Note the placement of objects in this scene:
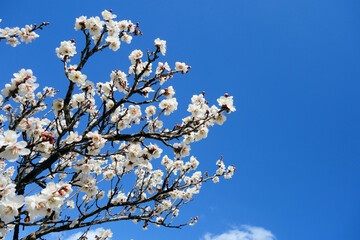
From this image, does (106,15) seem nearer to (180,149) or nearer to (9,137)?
(180,149)

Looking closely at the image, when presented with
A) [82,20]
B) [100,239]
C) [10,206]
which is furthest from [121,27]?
[100,239]

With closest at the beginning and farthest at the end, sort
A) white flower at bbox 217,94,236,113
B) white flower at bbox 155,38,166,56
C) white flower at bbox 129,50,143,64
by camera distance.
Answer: white flower at bbox 217,94,236,113 → white flower at bbox 155,38,166,56 → white flower at bbox 129,50,143,64

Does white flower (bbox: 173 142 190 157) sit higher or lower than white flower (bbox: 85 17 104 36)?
lower

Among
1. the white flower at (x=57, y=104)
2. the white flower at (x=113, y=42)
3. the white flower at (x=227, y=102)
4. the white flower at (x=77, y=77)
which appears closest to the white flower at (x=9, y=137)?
the white flower at (x=77, y=77)

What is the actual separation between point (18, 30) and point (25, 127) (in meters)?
2.18

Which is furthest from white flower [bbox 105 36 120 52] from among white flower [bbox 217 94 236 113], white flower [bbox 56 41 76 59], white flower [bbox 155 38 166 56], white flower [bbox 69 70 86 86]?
white flower [bbox 217 94 236 113]

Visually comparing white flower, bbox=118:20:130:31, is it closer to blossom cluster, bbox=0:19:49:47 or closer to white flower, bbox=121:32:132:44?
white flower, bbox=121:32:132:44

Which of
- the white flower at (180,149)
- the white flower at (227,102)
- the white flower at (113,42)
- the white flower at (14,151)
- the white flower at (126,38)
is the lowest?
the white flower at (14,151)

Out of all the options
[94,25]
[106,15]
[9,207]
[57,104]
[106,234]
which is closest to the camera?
[9,207]

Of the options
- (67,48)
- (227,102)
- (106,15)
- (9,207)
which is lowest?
(9,207)

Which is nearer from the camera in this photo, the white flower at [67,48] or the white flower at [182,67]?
the white flower at [67,48]

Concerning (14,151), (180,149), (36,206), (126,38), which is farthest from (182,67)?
(36,206)

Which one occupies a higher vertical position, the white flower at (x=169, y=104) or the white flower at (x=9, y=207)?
the white flower at (x=169, y=104)

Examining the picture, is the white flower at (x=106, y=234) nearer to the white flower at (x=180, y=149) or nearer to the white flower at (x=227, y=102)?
the white flower at (x=180, y=149)
